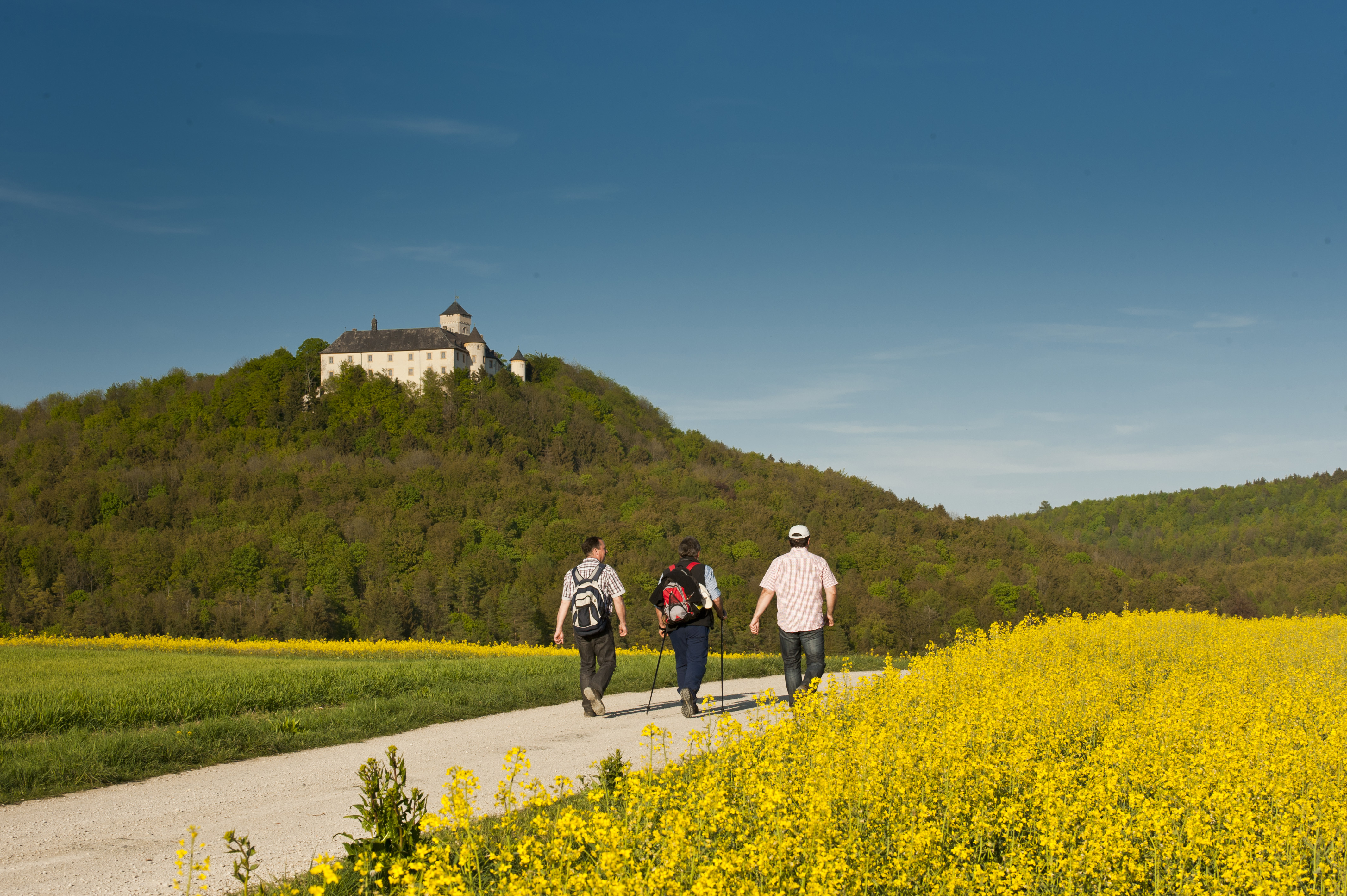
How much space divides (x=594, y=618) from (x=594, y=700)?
102 centimetres

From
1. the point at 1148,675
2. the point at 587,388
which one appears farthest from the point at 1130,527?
the point at 1148,675

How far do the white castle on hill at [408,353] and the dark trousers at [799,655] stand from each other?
305 ft

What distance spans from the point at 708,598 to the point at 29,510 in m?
76.6

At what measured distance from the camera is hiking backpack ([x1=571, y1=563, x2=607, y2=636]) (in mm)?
10688

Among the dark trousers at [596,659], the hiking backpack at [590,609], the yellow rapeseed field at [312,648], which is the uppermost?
the hiking backpack at [590,609]

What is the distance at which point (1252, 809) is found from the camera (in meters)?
5.53

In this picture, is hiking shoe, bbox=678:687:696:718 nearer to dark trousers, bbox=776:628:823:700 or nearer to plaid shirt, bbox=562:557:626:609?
dark trousers, bbox=776:628:823:700

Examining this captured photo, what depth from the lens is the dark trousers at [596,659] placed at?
10781 mm

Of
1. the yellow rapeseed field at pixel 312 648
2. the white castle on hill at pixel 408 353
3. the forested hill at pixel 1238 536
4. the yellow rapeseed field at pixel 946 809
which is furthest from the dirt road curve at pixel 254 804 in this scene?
the white castle on hill at pixel 408 353

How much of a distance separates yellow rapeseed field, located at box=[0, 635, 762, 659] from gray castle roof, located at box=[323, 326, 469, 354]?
245 ft

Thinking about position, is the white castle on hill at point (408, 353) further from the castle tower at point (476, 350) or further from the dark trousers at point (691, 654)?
the dark trousers at point (691, 654)

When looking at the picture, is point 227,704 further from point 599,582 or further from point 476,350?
point 476,350

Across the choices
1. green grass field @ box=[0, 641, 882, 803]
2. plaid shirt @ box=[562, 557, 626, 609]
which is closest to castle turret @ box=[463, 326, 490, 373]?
green grass field @ box=[0, 641, 882, 803]

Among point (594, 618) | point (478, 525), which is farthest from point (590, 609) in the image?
point (478, 525)
